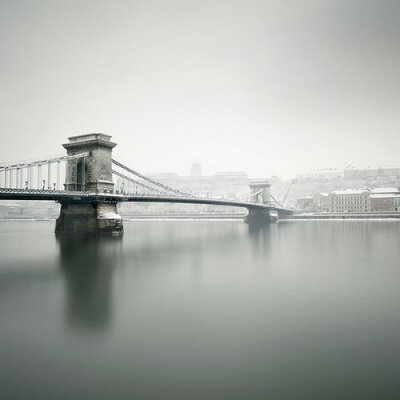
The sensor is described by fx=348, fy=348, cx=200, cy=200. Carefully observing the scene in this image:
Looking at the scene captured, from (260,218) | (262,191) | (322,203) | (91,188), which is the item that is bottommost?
(260,218)

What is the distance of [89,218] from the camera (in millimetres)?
34375

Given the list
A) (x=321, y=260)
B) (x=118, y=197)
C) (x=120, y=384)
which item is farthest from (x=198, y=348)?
(x=118, y=197)

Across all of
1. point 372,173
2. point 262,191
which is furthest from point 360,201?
point 372,173

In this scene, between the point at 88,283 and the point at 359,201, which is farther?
the point at 359,201

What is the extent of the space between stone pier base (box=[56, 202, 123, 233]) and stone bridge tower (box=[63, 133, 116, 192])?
1820 mm

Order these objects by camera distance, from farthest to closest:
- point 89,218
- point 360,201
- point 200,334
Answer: point 360,201 < point 89,218 < point 200,334

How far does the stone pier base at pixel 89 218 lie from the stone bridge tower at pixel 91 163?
1820 mm

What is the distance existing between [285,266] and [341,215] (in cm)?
6420

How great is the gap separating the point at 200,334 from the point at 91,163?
30.4 metres

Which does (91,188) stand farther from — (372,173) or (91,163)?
(372,173)

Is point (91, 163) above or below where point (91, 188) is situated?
above

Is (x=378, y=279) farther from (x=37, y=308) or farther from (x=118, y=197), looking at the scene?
(x=118, y=197)

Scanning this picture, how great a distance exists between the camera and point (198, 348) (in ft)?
23.6

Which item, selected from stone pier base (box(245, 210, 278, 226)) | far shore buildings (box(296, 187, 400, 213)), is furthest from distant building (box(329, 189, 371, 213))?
stone pier base (box(245, 210, 278, 226))
